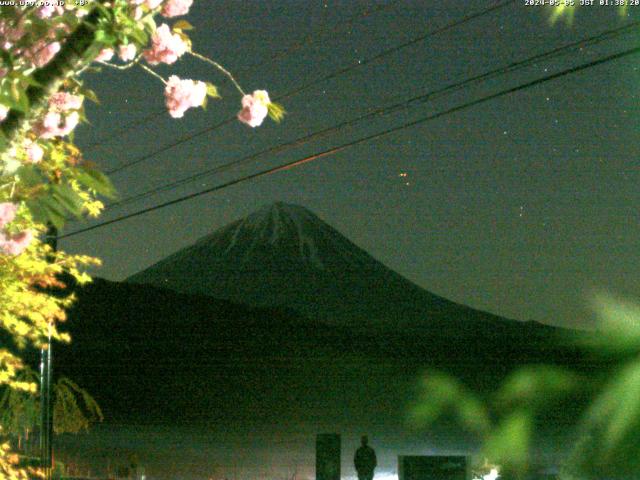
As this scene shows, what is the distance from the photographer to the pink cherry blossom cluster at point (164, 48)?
4.72 metres

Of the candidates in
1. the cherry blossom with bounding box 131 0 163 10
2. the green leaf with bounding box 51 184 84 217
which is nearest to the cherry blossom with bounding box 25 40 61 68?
the cherry blossom with bounding box 131 0 163 10

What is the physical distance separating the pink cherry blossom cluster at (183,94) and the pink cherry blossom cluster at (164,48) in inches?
4.4

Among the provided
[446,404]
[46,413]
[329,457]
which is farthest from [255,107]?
[446,404]

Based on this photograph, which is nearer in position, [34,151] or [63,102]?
[63,102]

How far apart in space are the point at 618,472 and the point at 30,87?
34.6 ft

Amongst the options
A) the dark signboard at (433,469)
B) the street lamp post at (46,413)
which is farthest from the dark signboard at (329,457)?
the street lamp post at (46,413)

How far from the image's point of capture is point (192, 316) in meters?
172

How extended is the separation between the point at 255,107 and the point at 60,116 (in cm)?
90

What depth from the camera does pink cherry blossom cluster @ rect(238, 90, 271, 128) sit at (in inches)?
187

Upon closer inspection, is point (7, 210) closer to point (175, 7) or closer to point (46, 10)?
point (46, 10)

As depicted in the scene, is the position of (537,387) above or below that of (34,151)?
above

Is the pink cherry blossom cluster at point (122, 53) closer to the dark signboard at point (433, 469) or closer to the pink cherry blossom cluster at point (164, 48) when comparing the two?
the pink cherry blossom cluster at point (164, 48)

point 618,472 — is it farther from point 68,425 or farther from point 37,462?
point 68,425

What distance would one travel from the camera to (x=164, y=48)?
4.73 m
